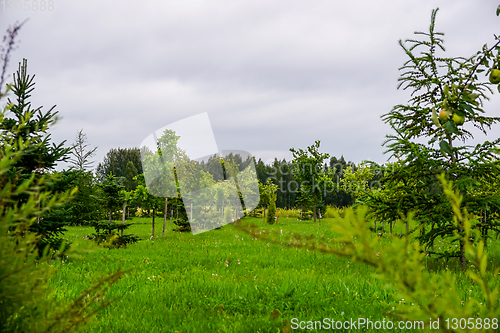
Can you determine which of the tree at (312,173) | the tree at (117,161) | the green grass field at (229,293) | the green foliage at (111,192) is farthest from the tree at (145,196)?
the tree at (117,161)

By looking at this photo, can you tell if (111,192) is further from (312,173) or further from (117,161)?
(117,161)

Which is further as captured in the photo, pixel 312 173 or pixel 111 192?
pixel 312 173

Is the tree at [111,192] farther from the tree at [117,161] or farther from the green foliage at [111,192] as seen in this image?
the tree at [117,161]

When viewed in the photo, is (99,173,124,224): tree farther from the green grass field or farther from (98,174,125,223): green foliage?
the green grass field

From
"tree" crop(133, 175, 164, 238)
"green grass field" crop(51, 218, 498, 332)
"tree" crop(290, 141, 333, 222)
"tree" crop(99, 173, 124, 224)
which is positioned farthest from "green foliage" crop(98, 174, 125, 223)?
"tree" crop(290, 141, 333, 222)

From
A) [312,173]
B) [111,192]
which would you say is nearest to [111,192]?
[111,192]

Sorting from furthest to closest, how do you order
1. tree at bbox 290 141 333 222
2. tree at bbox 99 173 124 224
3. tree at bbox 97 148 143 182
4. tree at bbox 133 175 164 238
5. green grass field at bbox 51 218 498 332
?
tree at bbox 97 148 143 182, tree at bbox 290 141 333 222, tree at bbox 133 175 164 238, tree at bbox 99 173 124 224, green grass field at bbox 51 218 498 332

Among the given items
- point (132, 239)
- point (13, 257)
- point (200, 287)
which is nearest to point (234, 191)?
point (132, 239)

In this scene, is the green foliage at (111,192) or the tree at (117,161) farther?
the tree at (117,161)

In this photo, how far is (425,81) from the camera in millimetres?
6289

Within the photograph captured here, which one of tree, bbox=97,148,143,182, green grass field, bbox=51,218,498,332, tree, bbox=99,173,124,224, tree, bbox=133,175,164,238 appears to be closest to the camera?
green grass field, bbox=51,218,498,332

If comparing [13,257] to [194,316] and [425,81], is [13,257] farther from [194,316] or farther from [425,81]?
[425,81]

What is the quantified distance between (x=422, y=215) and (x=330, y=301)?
2767mm

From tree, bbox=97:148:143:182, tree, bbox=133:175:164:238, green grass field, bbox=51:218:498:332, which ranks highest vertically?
tree, bbox=97:148:143:182
